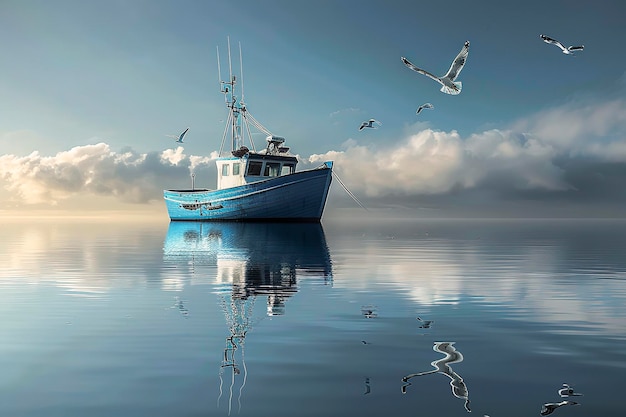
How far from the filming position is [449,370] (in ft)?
27.6

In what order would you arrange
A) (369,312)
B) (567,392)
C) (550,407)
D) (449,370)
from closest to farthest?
(550,407) < (567,392) < (449,370) < (369,312)

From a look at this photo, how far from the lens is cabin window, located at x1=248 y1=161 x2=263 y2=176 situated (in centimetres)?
6844

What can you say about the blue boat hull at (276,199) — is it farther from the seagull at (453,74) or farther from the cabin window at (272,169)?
the seagull at (453,74)

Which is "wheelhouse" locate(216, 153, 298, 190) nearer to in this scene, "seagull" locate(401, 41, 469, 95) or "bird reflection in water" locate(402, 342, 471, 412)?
"seagull" locate(401, 41, 469, 95)

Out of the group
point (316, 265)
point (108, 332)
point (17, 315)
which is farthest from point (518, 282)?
point (17, 315)

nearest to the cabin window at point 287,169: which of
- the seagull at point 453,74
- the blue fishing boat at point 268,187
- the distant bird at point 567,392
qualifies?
the blue fishing boat at point 268,187

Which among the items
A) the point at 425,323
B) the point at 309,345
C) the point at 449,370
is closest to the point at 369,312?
the point at 425,323

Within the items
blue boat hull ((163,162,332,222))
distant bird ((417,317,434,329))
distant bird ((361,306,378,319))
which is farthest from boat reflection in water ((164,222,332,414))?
blue boat hull ((163,162,332,222))

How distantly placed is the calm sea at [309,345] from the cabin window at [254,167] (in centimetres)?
4789

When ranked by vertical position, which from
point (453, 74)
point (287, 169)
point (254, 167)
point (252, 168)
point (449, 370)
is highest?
point (287, 169)

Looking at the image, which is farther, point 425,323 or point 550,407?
point 425,323

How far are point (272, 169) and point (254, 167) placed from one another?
2422 mm

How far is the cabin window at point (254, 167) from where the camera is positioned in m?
68.4

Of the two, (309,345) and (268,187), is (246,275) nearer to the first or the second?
(309,345)
